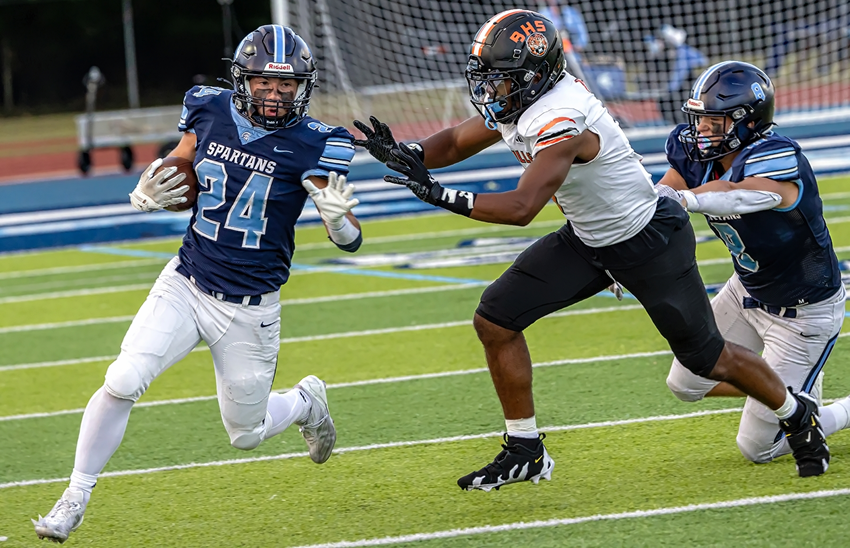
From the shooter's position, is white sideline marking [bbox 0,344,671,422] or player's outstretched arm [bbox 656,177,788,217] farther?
white sideline marking [bbox 0,344,671,422]

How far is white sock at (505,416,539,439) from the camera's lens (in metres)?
3.94

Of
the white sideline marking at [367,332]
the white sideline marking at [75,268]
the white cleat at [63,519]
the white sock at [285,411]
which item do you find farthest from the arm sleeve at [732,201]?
the white sideline marking at [75,268]

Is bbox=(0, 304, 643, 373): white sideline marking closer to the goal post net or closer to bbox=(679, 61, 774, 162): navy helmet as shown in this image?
bbox=(679, 61, 774, 162): navy helmet

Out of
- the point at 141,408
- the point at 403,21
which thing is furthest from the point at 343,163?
the point at 403,21

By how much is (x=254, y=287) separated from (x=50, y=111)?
22821 millimetres

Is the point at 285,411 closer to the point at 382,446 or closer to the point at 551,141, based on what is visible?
the point at 382,446

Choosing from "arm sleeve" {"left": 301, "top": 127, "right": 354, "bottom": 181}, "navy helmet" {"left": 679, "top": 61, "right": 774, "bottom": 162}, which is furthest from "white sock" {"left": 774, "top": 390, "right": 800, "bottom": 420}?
"arm sleeve" {"left": 301, "top": 127, "right": 354, "bottom": 181}

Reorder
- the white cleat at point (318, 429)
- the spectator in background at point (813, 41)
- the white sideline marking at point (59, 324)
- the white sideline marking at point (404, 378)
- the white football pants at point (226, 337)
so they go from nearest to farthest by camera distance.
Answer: the white football pants at point (226, 337) → the white cleat at point (318, 429) → the white sideline marking at point (404, 378) → the white sideline marking at point (59, 324) → the spectator in background at point (813, 41)

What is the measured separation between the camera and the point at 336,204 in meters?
3.62

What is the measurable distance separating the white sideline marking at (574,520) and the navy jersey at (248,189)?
964 millimetres

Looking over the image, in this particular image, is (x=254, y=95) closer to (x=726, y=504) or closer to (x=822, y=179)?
(x=726, y=504)

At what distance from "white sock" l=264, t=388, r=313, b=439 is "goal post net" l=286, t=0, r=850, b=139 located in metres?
9.02

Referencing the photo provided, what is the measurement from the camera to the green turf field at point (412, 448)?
3645 mm

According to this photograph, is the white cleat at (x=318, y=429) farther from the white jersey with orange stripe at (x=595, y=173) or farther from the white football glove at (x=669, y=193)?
the white football glove at (x=669, y=193)
